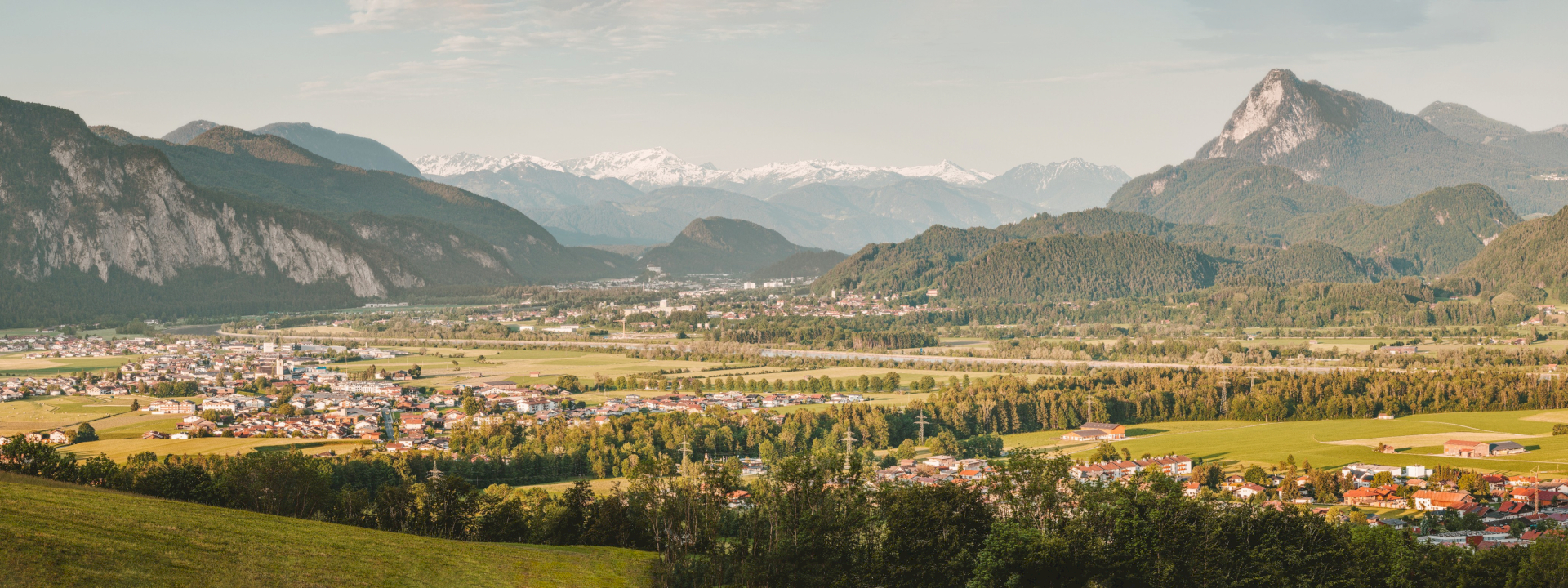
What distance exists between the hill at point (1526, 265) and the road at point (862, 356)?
258ft

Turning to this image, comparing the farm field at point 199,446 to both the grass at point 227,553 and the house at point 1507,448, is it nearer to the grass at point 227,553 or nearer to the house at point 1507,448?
the grass at point 227,553

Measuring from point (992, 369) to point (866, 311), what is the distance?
260 feet

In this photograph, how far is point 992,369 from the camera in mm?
108375

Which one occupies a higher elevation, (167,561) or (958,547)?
(167,561)

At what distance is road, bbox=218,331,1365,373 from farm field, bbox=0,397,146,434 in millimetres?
55595

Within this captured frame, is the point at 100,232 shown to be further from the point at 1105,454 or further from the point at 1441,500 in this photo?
the point at 1441,500

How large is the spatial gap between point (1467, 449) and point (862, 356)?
7098 centimetres

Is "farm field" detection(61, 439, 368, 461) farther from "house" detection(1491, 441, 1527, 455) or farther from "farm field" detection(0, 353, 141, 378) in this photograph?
"house" detection(1491, 441, 1527, 455)

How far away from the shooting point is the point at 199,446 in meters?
61.6

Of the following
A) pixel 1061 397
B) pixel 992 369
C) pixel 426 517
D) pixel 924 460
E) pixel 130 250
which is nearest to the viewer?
pixel 426 517

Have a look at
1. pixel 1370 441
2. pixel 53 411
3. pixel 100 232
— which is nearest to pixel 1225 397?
pixel 1370 441

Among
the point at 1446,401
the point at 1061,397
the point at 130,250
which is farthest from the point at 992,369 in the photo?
the point at 130,250

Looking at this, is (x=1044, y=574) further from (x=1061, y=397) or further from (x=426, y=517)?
(x=1061, y=397)

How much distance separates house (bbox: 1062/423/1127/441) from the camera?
72562 mm
